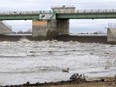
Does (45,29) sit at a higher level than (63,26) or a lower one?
lower

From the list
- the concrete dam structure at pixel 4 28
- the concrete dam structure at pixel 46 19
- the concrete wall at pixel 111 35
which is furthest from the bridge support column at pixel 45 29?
the concrete dam structure at pixel 4 28

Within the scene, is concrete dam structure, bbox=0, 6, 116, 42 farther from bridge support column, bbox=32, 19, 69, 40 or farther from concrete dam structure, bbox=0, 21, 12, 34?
concrete dam structure, bbox=0, 21, 12, 34

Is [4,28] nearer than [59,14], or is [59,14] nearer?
[59,14]

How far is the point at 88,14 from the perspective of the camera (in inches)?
3971

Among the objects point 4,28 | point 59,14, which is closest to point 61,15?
point 59,14

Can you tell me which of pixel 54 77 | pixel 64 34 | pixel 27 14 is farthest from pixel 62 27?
pixel 54 77

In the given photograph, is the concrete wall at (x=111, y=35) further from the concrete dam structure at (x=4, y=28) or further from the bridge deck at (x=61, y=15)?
the concrete dam structure at (x=4, y=28)

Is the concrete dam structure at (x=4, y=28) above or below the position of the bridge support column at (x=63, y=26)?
below

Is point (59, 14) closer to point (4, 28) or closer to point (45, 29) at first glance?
point (45, 29)

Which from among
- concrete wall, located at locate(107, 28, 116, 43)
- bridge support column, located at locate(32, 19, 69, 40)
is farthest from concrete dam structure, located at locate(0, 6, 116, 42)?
concrete wall, located at locate(107, 28, 116, 43)

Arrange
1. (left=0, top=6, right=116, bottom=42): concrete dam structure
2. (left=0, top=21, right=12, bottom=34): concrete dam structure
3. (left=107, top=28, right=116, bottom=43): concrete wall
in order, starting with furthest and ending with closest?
(left=0, top=21, right=12, bottom=34): concrete dam structure < (left=0, top=6, right=116, bottom=42): concrete dam structure < (left=107, top=28, right=116, bottom=43): concrete wall

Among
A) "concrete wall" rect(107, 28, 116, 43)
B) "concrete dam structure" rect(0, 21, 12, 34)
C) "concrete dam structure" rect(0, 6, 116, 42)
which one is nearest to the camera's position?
"concrete wall" rect(107, 28, 116, 43)

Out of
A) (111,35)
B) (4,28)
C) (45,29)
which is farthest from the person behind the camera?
(4,28)

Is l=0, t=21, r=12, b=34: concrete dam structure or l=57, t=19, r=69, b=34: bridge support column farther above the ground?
l=57, t=19, r=69, b=34: bridge support column
